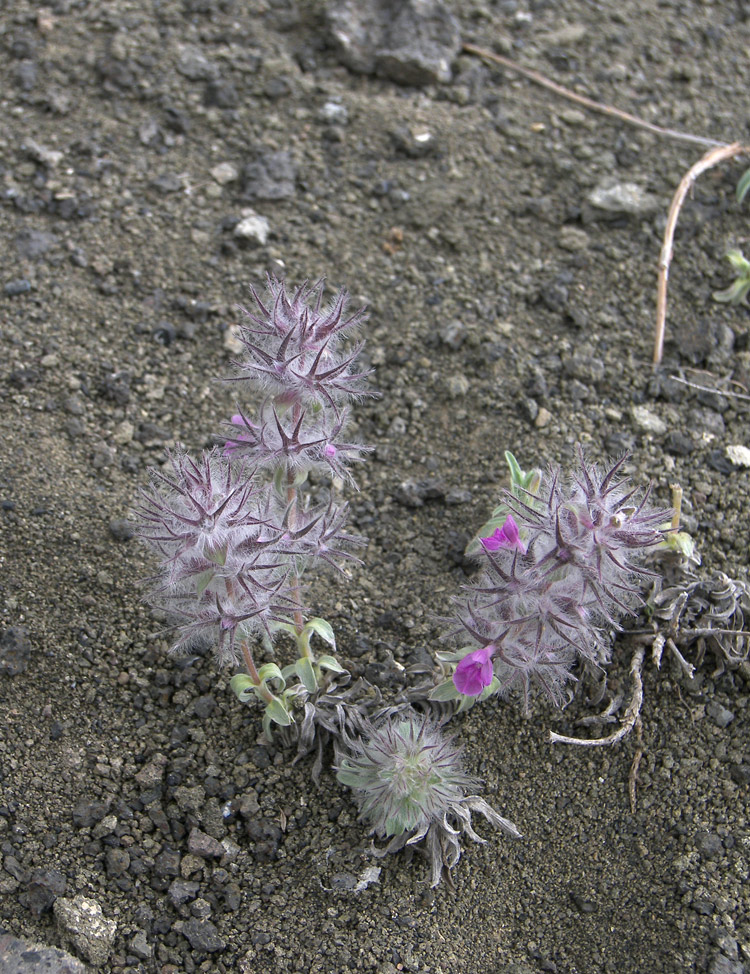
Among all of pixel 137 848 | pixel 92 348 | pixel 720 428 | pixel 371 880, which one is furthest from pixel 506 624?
pixel 92 348

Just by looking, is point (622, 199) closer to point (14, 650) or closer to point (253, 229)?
point (253, 229)

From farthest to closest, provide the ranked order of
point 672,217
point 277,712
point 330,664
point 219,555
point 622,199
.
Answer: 1. point 622,199
2. point 672,217
3. point 330,664
4. point 277,712
5. point 219,555

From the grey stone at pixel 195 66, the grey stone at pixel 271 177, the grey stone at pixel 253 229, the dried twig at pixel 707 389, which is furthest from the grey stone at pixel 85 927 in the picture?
the grey stone at pixel 195 66

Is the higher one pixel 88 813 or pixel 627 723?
pixel 627 723

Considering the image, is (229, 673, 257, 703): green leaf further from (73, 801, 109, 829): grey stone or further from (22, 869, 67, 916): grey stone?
(22, 869, 67, 916): grey stone

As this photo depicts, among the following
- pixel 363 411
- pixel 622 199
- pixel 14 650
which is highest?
pixel 622 199

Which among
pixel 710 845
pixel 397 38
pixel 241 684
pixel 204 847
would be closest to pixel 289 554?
pixel 241 684

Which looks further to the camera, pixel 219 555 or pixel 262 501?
pixel 262 501

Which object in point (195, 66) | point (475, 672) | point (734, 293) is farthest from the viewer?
point (195, 66)
